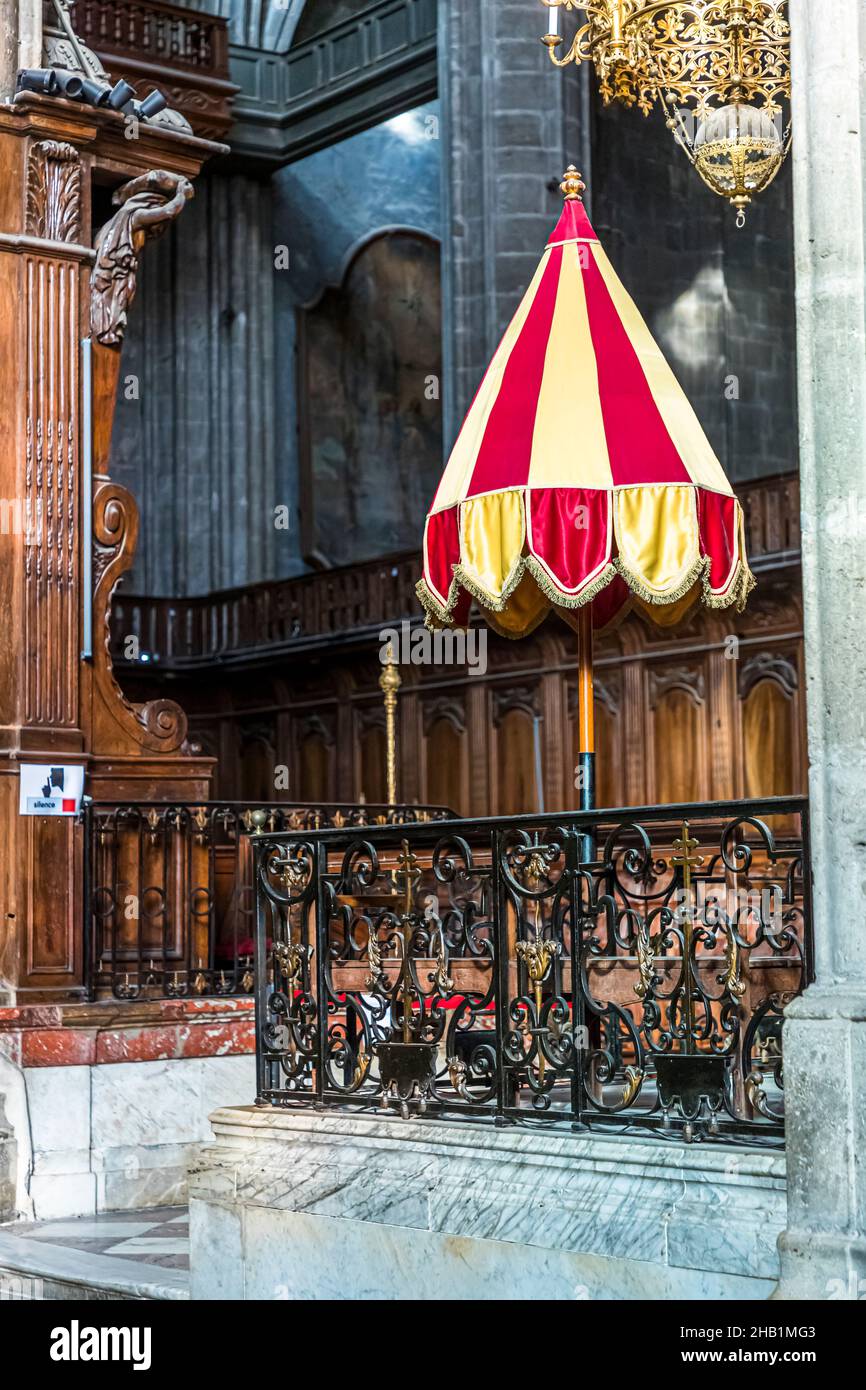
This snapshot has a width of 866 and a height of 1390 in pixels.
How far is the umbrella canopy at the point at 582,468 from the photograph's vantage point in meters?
6.05

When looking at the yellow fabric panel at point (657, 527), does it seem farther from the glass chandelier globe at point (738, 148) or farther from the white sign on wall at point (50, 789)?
the white sign on wall at point (50, 789)

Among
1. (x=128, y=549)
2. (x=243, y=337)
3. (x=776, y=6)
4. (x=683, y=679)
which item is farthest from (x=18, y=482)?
(x=243, y=337)

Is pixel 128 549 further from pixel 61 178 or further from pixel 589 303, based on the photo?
pixel 589 303

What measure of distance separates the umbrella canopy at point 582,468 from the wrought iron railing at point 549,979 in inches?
42.9

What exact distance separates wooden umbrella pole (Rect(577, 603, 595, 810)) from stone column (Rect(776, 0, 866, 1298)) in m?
1.76

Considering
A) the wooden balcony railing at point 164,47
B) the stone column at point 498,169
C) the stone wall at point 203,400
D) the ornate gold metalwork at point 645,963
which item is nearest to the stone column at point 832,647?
the ornate gold metalwork at point 645,963

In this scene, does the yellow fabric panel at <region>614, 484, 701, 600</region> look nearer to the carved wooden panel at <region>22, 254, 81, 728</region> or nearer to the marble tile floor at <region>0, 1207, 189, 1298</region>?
the marble tile floor at <region>0, 1207, 189, 1298</region>

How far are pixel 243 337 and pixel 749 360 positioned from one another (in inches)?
231

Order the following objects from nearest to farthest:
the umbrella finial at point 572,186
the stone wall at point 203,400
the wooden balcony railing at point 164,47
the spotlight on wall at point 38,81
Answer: the umbrella finial at point 572,186 → the spotlight on wall at point 38,81 → the wooden balcony railing at point 164,47 → the stone wall at point 203,400

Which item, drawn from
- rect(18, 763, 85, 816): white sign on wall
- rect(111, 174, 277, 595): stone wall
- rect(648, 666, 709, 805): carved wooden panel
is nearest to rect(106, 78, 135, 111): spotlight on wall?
rect(18, 763, 85, 816): white sign on wall

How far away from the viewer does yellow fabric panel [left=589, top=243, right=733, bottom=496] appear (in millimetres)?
6109

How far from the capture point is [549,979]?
5062 mm
